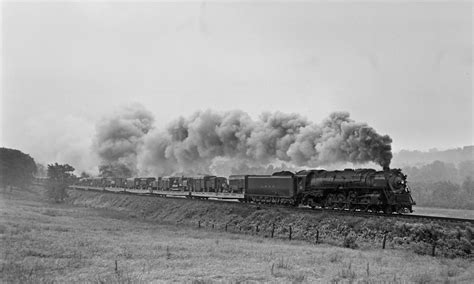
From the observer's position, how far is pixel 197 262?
15023 millimetres

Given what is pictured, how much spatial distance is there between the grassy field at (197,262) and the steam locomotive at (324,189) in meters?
5.25

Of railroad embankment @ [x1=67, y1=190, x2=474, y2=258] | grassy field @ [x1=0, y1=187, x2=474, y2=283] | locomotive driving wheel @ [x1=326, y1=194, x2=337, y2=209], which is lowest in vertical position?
grassy field @ [x1=0, y1=187, x2=474, y2=283]

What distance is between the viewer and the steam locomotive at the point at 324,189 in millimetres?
23219

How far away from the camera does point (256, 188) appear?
33625 millimetres

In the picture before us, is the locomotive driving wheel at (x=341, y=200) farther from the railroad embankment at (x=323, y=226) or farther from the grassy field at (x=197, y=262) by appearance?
the grassy field at (x=197, y=262)

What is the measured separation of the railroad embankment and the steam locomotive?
2.15 metres

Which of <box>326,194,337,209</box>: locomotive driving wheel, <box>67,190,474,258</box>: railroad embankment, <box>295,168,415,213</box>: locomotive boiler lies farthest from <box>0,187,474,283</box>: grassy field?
<box>326,194,337,209</box>: locomotive driving wheel

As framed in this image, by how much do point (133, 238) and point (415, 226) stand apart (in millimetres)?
14484

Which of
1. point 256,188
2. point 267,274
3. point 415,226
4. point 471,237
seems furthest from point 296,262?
point 256,188

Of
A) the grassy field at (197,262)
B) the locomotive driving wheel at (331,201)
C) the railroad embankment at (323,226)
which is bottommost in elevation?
the grassy field at (197,262)

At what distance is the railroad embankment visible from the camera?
18219 mm

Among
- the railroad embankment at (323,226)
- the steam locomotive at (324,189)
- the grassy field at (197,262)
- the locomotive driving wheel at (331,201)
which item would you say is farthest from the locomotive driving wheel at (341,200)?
the grassy field at (197,262)

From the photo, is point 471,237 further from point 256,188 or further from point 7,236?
point 7,236

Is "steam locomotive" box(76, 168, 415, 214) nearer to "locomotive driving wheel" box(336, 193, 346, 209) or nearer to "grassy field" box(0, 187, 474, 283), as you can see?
"locomotive driving wheel" box(336, 193, 346, 209)
